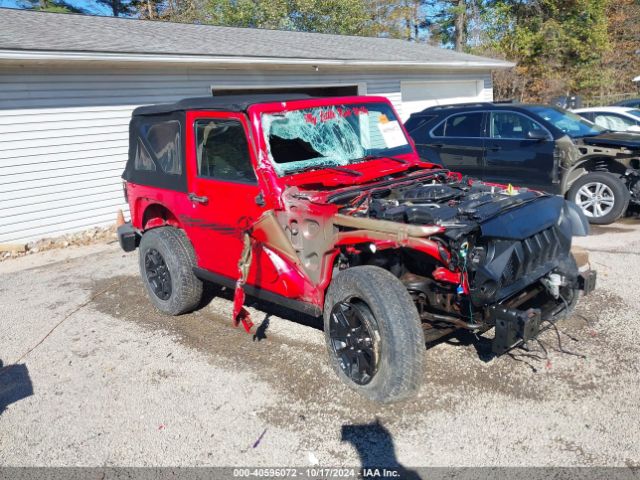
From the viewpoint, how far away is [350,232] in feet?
11.5

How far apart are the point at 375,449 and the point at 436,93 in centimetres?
1459

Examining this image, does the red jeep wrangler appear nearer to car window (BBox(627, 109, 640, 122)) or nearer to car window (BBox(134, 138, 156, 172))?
car window (BBox(134, 138, 156, 172))

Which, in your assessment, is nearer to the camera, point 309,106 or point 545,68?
point 309,106

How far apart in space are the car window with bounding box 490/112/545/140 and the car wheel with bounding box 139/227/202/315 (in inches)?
216

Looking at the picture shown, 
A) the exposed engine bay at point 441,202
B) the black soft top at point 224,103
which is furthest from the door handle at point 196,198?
the exposed engine bay at point 441,202

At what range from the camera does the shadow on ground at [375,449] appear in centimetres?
294

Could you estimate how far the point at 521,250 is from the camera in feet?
11.3

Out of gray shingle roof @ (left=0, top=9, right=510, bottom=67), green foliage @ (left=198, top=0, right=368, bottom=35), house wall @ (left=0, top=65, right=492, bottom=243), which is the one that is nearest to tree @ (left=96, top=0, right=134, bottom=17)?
green foliage @ (left=198, top=0, right=368, bottom=35)

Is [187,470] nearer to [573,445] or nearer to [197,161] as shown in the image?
[573,445]

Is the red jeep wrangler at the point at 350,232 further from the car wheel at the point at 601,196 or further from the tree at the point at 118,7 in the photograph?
the tree at the point at 118,7

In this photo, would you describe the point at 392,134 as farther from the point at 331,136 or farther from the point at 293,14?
the point at 293,14

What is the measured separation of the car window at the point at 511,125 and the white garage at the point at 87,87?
16.2 feet

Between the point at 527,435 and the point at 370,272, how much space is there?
132cm

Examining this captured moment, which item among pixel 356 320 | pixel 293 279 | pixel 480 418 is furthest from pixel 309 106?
pixel 480 418
